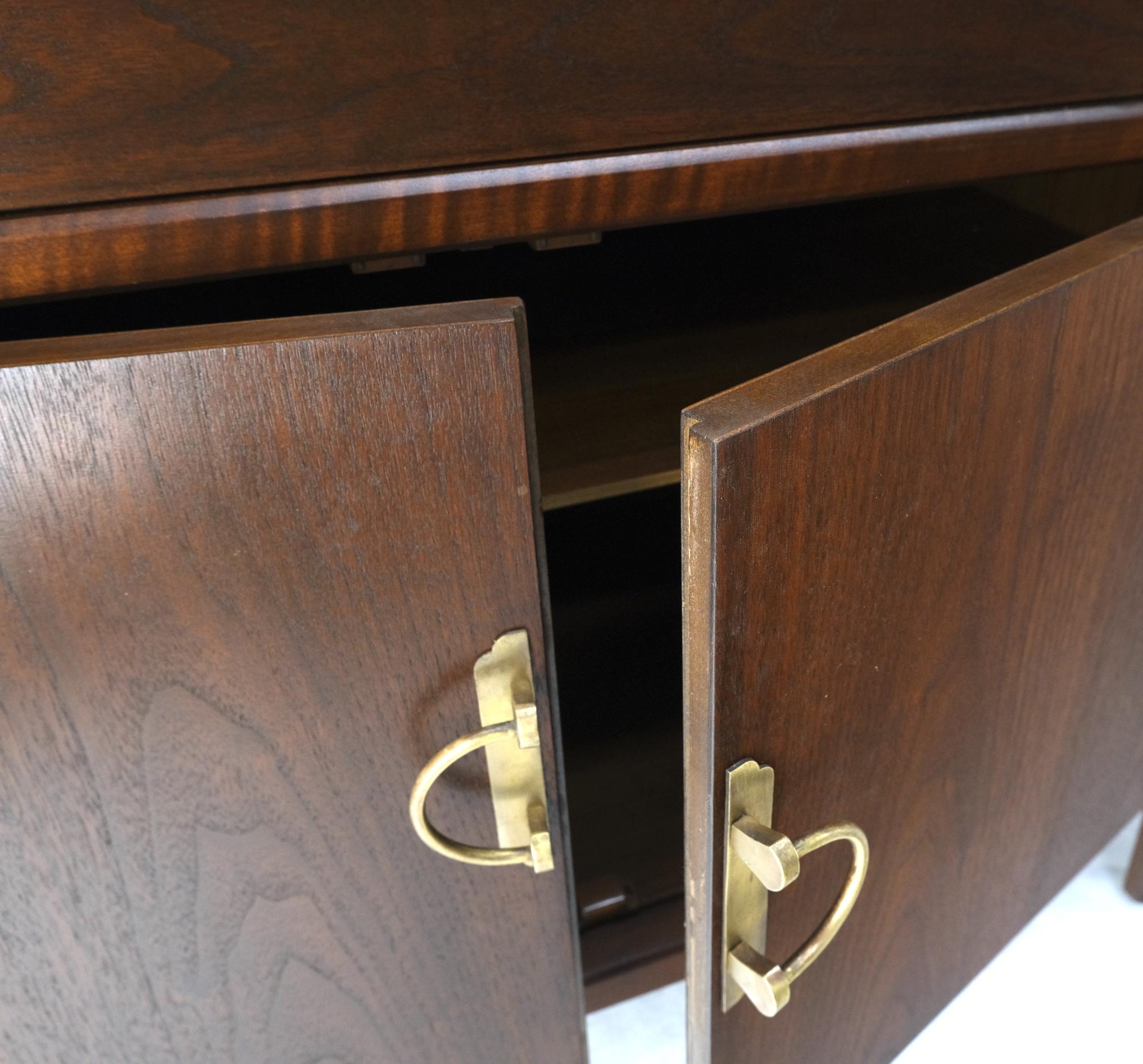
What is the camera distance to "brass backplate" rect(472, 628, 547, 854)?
315 mm

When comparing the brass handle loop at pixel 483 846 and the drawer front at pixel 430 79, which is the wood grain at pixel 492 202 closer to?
the drawer front at pixel 430 79

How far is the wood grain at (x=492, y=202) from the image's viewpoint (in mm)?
311

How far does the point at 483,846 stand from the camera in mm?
361

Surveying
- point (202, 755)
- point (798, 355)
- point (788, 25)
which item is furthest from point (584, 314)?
point (202, 755)

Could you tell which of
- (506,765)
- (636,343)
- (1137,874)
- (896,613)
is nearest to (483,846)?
(506,765)

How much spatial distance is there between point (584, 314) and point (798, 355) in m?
0.13

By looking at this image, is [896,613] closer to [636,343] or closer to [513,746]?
[513,746]

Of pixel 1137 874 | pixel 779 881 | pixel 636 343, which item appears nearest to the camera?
pixel 779 881

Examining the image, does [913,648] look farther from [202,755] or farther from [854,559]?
[202,755]

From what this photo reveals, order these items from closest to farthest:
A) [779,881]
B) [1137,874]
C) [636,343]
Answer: [779,881] < [636,343] < [1137,874]

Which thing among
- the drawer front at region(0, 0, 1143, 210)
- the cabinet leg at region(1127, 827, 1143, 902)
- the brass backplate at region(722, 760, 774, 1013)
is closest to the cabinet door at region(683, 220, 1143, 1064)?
the brass backplate at region(722, 760, 774, 1013)

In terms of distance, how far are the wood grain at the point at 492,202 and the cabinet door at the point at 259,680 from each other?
0.07 metres

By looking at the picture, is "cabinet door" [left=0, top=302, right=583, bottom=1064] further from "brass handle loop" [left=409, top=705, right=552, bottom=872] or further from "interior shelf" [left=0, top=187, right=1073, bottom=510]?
"interior shelf" [left=0, top=187, right=1073, bottom=510]

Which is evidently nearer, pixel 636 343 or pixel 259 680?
pixel 259 680
